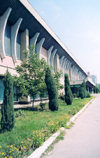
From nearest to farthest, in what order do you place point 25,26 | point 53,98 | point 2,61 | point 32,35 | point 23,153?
point 23,153
point 53,98
point 2,61
point 25,26
point 32,35

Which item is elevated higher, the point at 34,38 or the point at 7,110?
the point at 34,38

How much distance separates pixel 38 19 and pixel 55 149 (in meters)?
18.1

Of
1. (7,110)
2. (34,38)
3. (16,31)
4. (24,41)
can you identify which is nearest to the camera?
(7,110)

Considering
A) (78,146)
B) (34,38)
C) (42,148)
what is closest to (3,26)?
(34,38)

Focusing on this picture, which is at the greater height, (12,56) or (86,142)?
(12,56)

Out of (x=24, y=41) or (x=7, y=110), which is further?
(x=24, y=41)

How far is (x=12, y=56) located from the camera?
1672cm

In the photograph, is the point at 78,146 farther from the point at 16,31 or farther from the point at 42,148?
the point at 16,31

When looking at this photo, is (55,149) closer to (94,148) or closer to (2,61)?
(94,148)

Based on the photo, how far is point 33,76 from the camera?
13297mm

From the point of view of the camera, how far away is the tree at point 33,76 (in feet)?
41.3

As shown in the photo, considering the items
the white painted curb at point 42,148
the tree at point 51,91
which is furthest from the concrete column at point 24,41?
the white painted curb at point 42,148

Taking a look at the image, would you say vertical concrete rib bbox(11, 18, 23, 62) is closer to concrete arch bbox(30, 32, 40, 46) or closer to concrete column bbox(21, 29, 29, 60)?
concrete column bbox(21, 29, 29, 60)

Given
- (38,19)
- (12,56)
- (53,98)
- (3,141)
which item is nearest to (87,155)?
(3,141)
